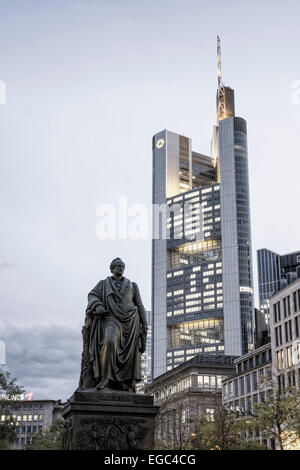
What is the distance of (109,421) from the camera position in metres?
12.5

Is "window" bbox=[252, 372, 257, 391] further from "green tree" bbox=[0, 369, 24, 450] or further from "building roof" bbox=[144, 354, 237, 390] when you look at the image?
"green tree" bbox=[0, 369, 24, 450]

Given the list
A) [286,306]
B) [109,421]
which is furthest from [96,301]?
[286,306]

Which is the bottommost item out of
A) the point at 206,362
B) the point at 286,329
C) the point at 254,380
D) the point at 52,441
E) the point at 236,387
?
the point at 52,441

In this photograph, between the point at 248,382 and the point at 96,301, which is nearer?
the point at 96,301

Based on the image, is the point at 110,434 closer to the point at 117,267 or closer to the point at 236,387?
the point at 117,267

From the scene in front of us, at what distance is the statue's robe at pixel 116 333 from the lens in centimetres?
1323

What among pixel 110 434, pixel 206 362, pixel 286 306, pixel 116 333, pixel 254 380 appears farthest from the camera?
pixel 206 362

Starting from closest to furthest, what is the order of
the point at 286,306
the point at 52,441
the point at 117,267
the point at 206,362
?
the point at 117,267, the point at 52,441, the point at 286,306, the point at 206,362

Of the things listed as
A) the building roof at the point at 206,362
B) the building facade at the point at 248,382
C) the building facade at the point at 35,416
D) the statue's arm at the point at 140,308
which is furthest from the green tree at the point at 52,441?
the building facade at the point at 35,416

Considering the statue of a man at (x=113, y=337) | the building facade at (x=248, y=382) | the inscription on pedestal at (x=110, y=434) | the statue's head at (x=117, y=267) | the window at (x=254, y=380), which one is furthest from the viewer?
the window at (x=254, y=380)

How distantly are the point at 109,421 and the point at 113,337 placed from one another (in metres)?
1.82

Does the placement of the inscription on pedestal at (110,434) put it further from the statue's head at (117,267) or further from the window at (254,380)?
the window at (254,380)

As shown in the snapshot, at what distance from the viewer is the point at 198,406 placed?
12156 centimetres
